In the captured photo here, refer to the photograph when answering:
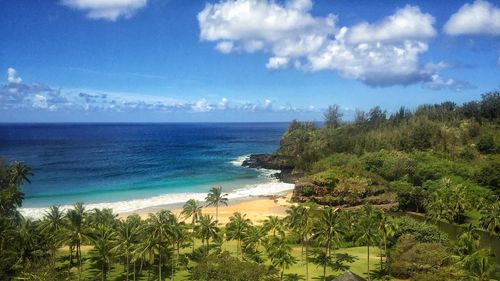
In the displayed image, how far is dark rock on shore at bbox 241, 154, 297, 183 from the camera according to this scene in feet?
506

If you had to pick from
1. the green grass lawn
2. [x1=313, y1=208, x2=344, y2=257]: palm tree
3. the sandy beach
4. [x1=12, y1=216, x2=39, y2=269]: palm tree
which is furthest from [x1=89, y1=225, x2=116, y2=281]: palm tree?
the sandy beach

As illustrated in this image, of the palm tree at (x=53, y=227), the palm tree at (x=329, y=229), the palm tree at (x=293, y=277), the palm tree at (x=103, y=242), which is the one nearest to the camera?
the palm tree at (x=103, y=242)

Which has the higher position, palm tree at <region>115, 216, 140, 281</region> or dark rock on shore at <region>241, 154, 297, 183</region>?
palm tree at <region>115, 216, 140, 281</region>

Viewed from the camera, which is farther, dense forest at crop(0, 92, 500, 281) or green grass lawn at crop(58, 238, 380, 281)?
green grass lawn at crop(58, 238, 380, 281)

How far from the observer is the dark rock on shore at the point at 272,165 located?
506 feet

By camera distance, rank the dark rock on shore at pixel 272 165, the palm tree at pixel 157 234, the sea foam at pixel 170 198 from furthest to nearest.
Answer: the dark rock on shore at pixel 272 165 < the sea foam at pixel 170 198 < the palm tree at pixel 157 234

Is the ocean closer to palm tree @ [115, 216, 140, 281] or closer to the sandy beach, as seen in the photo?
the sandy beach

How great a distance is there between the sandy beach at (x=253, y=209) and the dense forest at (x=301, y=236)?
5.82m

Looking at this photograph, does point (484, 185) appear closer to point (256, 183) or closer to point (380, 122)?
point (256, 183)

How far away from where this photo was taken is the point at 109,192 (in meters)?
119

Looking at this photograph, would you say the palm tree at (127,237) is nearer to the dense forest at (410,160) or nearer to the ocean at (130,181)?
the ocean at (130,181)

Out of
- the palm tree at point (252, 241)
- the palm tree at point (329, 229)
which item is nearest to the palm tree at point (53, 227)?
the palm tree at point (252, 241)

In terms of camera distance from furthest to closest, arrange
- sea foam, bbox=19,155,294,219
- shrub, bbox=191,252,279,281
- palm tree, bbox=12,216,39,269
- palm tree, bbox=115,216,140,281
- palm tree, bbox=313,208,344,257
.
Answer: sea foam, bbox=19,155,294,219
palm tree, bbox=313,208,344,257
palm tree, bbox=115,216,140,281
palm tree, bbox=12,216,39,269
shrub, bbox=191,252,279,281

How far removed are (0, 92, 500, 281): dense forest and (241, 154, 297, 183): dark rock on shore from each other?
33.2 metres
